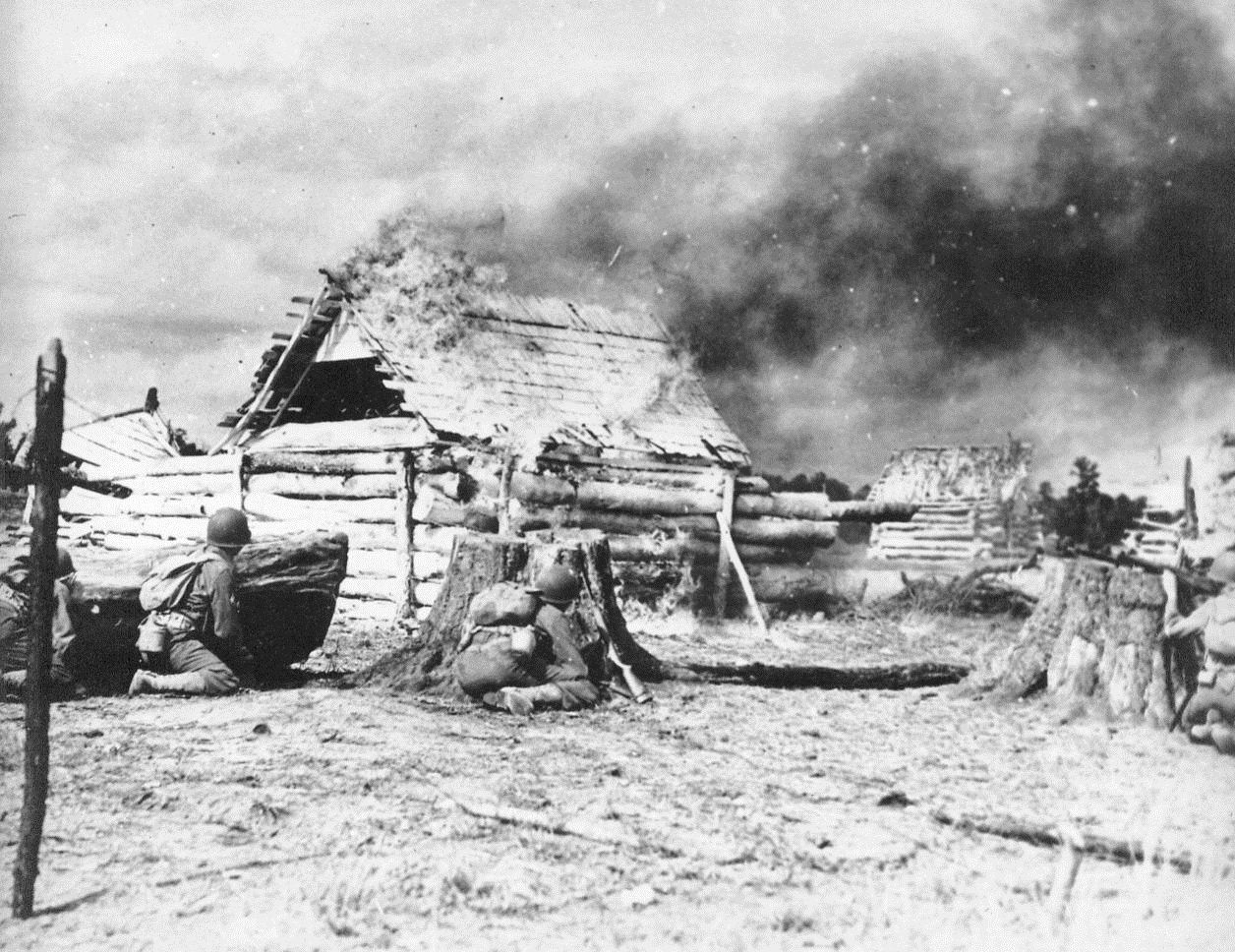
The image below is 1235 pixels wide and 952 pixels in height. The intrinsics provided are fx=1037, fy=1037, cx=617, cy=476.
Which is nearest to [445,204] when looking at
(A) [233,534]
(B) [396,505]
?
(B) [396,505]

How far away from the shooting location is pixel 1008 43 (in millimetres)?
6023

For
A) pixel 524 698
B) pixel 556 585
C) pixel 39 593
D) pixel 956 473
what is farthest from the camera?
pixel 956 473

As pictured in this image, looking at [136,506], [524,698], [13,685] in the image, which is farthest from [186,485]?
[524,698]

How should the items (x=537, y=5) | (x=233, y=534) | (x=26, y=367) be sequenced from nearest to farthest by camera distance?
(x=26, y=367) → (x=537, y=5) → (x=233, y=534)

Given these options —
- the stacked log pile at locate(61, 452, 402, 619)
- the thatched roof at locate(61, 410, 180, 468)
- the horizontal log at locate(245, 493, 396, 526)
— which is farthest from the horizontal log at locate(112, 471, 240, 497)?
the thatched roof at locate(61, 410, 180, 468)

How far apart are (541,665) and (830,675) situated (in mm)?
2892

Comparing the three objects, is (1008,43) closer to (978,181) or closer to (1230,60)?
(1230,60)

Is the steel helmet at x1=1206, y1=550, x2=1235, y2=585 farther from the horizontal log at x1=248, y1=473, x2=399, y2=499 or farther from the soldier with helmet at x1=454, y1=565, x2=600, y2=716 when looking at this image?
the horizontal log at x1=248, y1=473, x2=399, y2=499

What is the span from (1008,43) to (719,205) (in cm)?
875

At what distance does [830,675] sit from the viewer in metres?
8.97

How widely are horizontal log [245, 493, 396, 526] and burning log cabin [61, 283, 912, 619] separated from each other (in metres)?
0.03

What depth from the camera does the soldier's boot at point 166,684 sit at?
7.15 metres

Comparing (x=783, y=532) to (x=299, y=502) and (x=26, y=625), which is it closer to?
(x=299, y=502)

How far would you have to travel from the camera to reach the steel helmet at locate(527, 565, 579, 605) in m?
7.59
